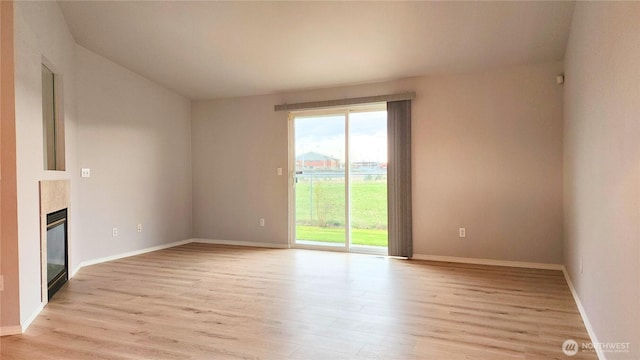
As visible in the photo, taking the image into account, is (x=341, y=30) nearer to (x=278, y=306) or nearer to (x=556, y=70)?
(x=556, y=70)

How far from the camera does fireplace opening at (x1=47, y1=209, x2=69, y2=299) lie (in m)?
3.63

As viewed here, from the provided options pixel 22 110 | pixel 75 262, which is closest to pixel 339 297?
pixel 22 110

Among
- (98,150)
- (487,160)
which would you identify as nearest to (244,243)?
(98,150)

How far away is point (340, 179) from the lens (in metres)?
5.71

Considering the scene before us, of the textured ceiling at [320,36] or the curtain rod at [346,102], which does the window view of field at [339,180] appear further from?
the textured ceiling at [320,36]

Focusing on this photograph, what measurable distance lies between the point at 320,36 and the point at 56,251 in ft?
11.7

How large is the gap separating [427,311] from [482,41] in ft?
9.43

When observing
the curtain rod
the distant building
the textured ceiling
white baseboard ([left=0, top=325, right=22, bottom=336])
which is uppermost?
the textured ceiling

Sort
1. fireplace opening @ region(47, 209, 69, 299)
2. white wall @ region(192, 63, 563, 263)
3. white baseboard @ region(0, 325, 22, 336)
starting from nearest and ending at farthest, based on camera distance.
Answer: white baseboard @ region(0, 325, 22, 336), fireplace opening @ region(47, 209, 69, 299), white wall @ region(192, 63, 563, 263)

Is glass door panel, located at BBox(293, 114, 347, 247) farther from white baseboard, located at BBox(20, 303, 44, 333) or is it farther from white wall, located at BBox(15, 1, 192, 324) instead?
white baseboard, located at BBox(20, 303, 44, 333)

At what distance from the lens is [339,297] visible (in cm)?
350

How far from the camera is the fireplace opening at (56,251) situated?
3628mm

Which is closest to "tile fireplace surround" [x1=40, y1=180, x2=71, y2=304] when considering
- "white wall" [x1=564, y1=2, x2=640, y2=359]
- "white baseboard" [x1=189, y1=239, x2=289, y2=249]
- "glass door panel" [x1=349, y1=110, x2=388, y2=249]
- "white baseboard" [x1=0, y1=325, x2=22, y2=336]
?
"white baseboard" [x1=0, y1=325, x2=22, y2=336]

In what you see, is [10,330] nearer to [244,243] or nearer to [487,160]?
[244,243]
